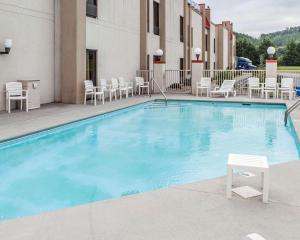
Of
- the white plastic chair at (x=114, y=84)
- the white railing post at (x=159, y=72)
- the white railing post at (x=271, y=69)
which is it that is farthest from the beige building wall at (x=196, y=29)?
the white plastic chair at (x=114, y=84)

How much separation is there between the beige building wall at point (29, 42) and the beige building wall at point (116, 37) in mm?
2065

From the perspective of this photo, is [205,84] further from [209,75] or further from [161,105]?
[161,105]

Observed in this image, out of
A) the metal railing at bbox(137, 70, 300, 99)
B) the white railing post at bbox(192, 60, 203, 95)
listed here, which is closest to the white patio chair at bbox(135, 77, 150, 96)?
the metal railing at bbox(137, 70, 300, 99)

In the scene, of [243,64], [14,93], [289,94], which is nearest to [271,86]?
[289,94]

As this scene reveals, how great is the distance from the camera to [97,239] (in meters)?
3.01

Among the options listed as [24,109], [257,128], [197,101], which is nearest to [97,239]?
[257,128]

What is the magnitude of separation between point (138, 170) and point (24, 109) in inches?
262

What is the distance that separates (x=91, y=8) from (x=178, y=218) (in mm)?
13003

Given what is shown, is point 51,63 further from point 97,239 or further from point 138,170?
point 97,239

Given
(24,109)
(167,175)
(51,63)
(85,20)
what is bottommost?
(167,175)

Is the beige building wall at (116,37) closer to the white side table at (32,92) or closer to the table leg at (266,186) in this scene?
the white side table at (32,92)

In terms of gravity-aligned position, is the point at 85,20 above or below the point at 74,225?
above

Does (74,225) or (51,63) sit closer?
(74,225)

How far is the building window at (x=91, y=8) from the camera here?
1468 centimetres
